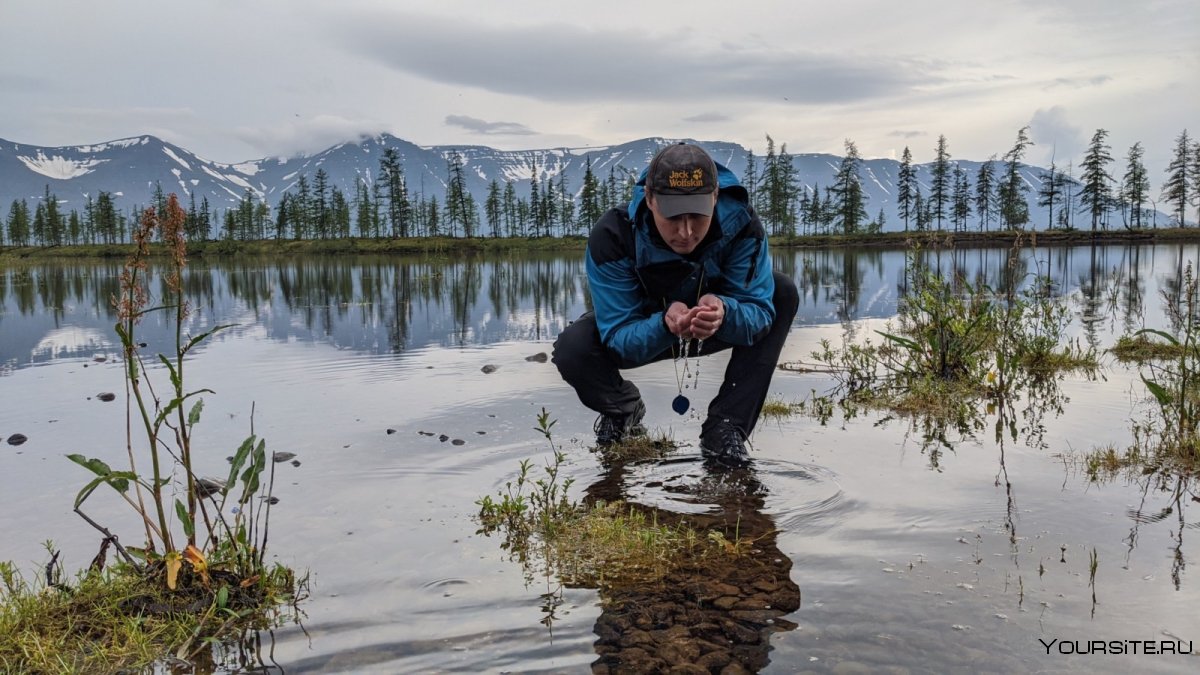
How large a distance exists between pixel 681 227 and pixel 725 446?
172cm

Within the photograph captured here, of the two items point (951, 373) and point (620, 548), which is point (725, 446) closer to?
point (620, 548)

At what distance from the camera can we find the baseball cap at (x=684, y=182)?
4.97m

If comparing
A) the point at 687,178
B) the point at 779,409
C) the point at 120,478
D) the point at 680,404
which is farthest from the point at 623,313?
the point at 120,478

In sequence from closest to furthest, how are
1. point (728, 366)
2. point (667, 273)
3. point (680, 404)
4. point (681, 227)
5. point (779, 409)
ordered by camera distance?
point (681, 227) → point (667, 273) → point (680, 404) → point (728, 366) → point (779, 409)

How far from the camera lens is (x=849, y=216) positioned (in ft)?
369

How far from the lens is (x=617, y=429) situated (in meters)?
6.52

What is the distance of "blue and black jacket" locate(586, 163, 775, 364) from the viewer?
5508 millimetres

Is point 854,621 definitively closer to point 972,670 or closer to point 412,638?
point 972,670

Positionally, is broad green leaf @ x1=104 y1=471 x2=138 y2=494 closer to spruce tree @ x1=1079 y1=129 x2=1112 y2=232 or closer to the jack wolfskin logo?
the jack wolfskin logo

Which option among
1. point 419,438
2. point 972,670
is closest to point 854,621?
point 972,670

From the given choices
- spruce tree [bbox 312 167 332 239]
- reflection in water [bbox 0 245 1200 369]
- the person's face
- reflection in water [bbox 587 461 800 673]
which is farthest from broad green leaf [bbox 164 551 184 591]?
spruce tree [bbox 312 167 332 239]

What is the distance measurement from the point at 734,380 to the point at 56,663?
448 cm

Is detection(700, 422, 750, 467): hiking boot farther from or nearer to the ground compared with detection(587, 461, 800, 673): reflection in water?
farther from the ground

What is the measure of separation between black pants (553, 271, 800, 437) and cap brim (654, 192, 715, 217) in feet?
4.39
